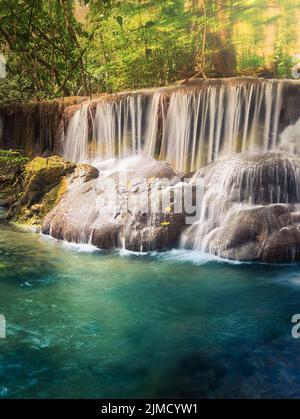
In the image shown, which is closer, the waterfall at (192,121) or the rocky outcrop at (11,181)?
the waterfall at (192,121)

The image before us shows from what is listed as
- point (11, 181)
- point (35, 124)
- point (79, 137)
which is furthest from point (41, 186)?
point (35, 124)

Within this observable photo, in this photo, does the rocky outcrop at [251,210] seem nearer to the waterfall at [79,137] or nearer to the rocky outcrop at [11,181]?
Answer: the waterfall at [79,137]

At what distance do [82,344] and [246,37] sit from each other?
14.9 meters

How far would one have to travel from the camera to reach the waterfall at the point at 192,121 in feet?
33.6

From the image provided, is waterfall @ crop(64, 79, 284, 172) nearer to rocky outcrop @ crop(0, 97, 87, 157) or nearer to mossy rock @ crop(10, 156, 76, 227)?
mossy rock @ crop(10, 156, 76, 227)

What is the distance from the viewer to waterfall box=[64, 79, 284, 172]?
1023 cm

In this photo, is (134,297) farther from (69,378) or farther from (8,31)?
(8,31)

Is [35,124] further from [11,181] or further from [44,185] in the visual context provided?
[44,185]

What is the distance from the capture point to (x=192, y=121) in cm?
1085
